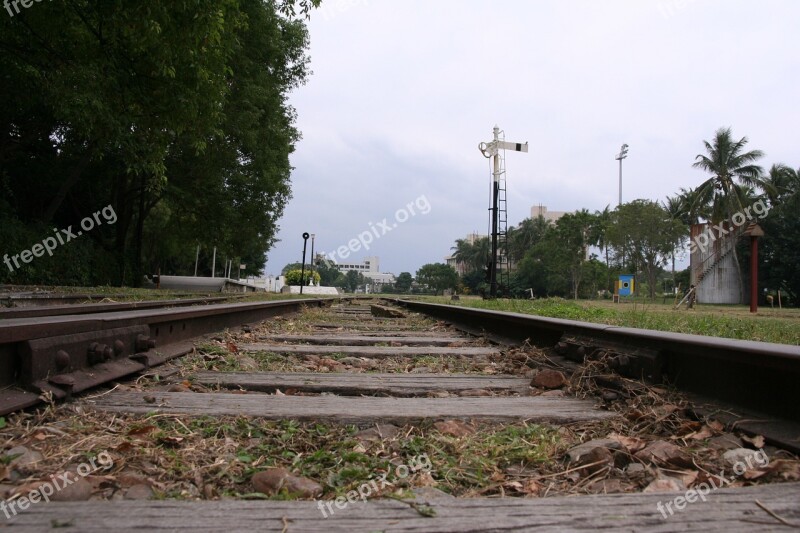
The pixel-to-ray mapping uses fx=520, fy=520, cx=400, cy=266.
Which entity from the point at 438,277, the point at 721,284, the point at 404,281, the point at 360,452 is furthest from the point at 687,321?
the point at 404,281

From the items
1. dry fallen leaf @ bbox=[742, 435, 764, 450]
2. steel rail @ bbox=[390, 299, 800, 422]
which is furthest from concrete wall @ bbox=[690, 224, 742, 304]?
dry fallen leaf @ bbox=[742, 435, 764, 450]

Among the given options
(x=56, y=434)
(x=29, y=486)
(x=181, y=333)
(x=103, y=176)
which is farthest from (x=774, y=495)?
(x=103, y=176)

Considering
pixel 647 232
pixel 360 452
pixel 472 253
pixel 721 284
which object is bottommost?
pixel 360 452

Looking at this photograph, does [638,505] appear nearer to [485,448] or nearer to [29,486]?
[485,448]

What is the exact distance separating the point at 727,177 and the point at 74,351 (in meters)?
53.3

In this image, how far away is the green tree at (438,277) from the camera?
114250 mm

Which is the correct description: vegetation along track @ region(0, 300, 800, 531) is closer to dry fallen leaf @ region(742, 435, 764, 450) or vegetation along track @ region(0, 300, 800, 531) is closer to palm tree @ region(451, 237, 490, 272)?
dry fallen leaf @ region(742, 435, 764, 450)

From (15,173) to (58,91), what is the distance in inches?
446

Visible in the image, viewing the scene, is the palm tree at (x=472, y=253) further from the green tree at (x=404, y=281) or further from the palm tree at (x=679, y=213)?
the palm tree at (x=679, y=213)

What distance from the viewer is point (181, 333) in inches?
146

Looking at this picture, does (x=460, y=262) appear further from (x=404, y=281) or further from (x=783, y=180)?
(x=783, y=180)

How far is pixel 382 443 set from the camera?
5.59ft

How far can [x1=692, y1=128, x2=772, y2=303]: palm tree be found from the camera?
1767 inches

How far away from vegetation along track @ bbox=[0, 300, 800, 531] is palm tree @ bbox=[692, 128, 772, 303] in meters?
50.0
